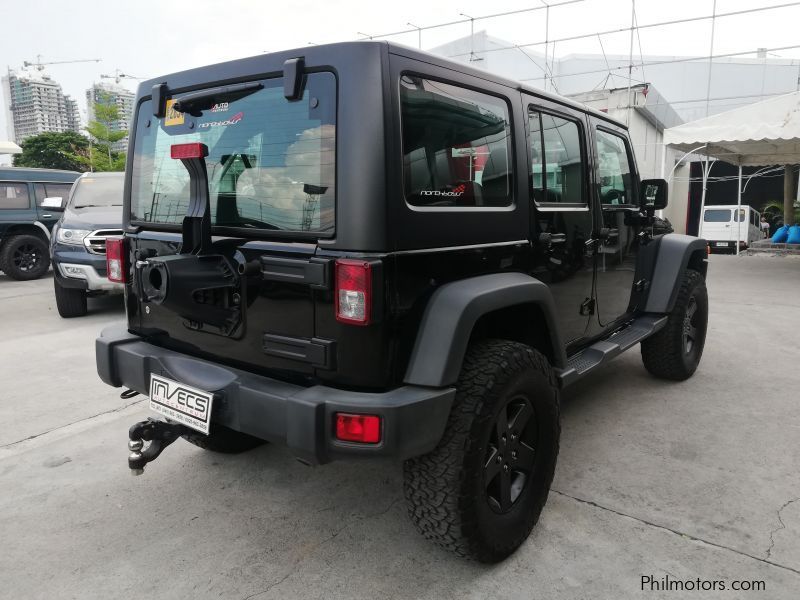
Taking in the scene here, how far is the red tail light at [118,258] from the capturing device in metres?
2.62

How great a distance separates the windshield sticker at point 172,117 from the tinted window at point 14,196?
9162mm

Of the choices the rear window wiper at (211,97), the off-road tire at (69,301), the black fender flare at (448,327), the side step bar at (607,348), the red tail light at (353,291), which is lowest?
the off-road tire at (69,301)

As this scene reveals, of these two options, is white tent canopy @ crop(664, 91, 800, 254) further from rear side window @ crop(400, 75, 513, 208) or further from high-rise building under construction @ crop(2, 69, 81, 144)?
high-rise building under construction @ crop(2, 69, 81, 144)

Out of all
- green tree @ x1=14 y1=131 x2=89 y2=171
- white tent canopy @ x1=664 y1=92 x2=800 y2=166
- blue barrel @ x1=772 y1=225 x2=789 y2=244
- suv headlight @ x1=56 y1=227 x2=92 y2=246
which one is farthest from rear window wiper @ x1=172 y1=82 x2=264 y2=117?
green tree @ x1=14 y1=131 x2=89 y2=171

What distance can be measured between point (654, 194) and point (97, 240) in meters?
5.72

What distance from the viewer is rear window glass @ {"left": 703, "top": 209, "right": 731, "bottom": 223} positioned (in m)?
15.8

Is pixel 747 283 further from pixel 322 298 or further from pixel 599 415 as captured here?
pixel 322 298

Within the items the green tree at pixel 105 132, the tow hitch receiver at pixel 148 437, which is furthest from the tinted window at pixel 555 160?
the green tree at pixel 105 132

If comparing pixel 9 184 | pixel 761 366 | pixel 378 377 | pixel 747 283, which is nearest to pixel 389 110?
pixel 378 377

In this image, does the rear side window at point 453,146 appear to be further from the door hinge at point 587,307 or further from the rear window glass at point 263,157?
the door hinge at point 587,307

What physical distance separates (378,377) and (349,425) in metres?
0.18

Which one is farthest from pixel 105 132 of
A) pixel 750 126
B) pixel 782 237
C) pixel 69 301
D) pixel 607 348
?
pixel 607 348

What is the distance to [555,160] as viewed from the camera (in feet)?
9.21

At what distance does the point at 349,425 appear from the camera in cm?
180
